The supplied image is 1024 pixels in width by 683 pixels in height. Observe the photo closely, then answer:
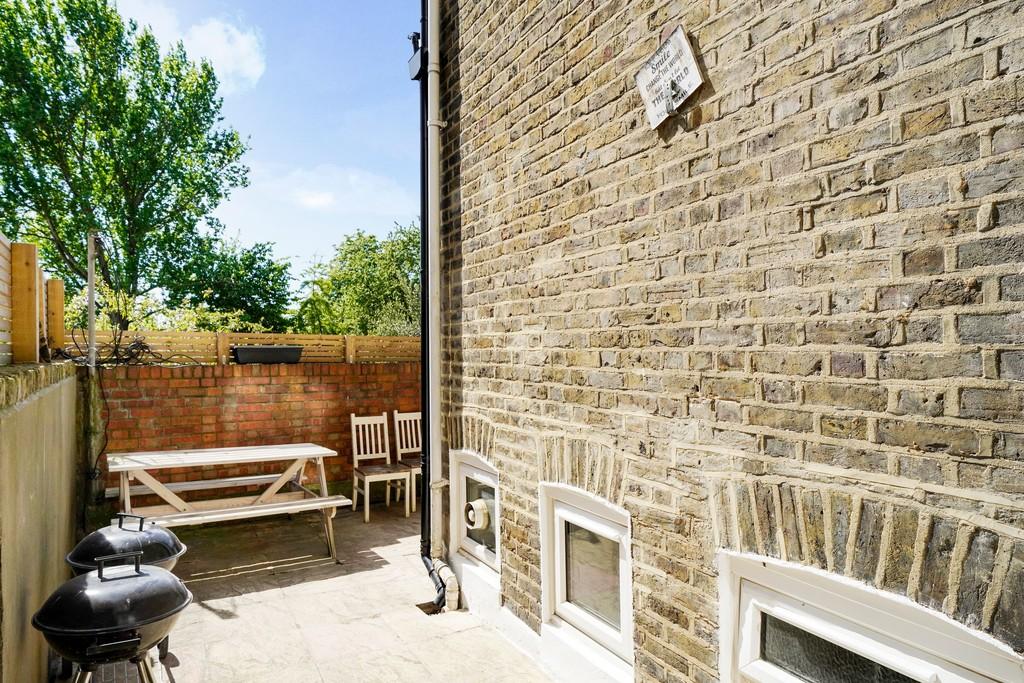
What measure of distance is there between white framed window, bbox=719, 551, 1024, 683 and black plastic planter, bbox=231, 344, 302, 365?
20.5 feet

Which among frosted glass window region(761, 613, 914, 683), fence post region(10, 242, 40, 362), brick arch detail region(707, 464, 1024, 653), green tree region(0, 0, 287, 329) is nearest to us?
brick arch detail region(707, 464, 1024, 653)

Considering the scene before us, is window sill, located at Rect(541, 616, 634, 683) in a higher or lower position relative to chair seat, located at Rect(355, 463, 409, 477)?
lower

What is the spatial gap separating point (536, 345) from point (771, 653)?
1819 millimetres

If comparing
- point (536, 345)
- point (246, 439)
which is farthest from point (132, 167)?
point (536, 345)

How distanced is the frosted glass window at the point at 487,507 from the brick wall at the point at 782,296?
0.71 metres

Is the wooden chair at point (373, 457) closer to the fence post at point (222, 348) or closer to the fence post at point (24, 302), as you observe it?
the fence post at point (222, 348)

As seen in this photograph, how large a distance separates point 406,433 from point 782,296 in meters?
6.26

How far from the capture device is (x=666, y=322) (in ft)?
7.79

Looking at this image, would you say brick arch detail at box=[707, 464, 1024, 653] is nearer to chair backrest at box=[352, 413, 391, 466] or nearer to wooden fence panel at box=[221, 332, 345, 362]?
chair backrest at box=[352, 413, 391, 466]

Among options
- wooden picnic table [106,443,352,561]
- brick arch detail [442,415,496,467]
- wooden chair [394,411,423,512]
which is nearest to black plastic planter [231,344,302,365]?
wooden picnic table [106,443,352,561]

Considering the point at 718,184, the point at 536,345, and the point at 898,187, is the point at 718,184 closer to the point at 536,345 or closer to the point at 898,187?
the point at 898,187

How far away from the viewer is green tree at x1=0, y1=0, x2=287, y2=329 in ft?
48.0

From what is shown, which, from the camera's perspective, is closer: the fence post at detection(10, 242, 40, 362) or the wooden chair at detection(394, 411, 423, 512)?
the fence post at detection(10, 242, 40, 362)

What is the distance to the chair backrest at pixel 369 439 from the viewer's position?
726cm
